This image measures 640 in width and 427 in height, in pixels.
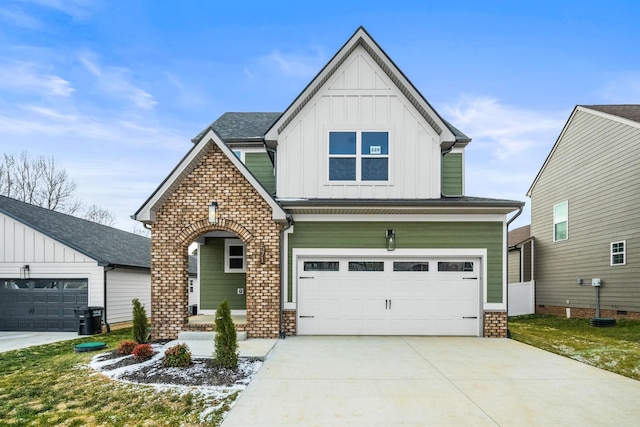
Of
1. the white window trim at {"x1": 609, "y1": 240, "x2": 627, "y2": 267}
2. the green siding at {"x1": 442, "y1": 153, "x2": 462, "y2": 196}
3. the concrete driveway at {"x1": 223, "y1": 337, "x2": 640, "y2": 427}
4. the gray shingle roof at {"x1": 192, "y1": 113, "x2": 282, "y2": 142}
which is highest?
the gray shingle roof at {"x1": 192, "y1": 113, "x2": 282, "y2": 142}

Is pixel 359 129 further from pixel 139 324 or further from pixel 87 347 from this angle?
pixel 87 347

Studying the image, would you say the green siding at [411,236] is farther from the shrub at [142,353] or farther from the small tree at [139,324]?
the shrub at [142,353]

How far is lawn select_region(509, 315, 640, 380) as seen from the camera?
317 inches

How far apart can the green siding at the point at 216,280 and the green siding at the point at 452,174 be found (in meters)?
7.59

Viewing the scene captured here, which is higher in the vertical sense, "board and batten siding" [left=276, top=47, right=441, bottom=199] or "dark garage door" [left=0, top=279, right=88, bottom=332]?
"board and batten siding" [left=276, top=47, right=441, bottom=199]

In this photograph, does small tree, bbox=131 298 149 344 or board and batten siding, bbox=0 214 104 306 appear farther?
board and batten siding, bbox=0 214 104 306

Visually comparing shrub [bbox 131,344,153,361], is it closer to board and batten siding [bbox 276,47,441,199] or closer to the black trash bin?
board and batten siding [bbox 276,47,441,199]

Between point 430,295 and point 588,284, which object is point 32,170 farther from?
point 588,284

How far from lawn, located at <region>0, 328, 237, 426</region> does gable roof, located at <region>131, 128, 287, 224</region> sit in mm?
3967

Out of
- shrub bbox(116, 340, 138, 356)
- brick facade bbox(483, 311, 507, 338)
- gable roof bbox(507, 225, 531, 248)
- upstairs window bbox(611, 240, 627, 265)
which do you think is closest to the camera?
shrub bbox(116, 340, 138, 356)

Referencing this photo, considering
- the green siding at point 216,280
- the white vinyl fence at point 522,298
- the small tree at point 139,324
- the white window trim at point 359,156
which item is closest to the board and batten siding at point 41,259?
the green siding at point 216,280

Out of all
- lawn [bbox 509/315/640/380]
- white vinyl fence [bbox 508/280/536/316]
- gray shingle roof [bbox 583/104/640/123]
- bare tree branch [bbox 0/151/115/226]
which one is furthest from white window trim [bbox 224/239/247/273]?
bare tree branch [bbox 0/151/115/226]

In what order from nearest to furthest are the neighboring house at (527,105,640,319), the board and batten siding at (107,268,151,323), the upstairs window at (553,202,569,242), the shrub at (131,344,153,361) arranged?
the shrub at (131,344,153,361), the board and batten siding at (107,268,151,323), the neighboring house at (527,105,640,319), the upstairs window at (553,202,569,242)

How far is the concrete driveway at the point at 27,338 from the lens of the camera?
10320 mm
